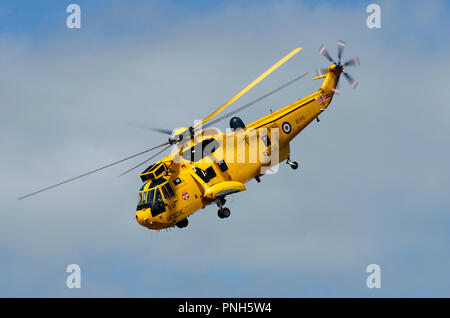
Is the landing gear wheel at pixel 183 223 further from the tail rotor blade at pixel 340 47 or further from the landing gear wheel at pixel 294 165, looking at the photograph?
the tail rotor blade at pixel 340 47

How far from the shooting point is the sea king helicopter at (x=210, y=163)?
5338 cm

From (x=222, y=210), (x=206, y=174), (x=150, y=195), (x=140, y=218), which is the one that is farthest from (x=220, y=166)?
(x=140, y=218)

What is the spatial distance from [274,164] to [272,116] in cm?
354

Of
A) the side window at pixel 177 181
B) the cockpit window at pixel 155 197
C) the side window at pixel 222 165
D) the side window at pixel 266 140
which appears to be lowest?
the cockpit window at pixel 155 197

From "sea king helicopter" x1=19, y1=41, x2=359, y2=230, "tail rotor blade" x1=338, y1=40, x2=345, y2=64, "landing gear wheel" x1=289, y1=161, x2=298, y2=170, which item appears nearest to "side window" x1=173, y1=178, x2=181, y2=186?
"sea king helicopter" x1=19, y1=41, x2=359, y2=230

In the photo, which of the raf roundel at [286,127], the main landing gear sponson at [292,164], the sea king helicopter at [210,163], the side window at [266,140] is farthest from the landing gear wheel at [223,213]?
the raf roundel at [286,127]

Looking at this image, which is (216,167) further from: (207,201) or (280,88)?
(280,88)

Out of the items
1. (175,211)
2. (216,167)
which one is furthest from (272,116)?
(175,211)

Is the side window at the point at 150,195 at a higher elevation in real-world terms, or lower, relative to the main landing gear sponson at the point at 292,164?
lower

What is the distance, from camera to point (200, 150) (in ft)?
182

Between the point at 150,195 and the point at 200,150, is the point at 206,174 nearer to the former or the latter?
the point at 200,150

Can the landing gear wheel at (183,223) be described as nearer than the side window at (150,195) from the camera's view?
No

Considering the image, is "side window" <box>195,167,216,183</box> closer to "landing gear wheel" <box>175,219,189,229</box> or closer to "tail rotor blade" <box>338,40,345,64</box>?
"landing gear wheel" <box>175,219,189,229</box>

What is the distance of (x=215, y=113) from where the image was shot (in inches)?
2039
